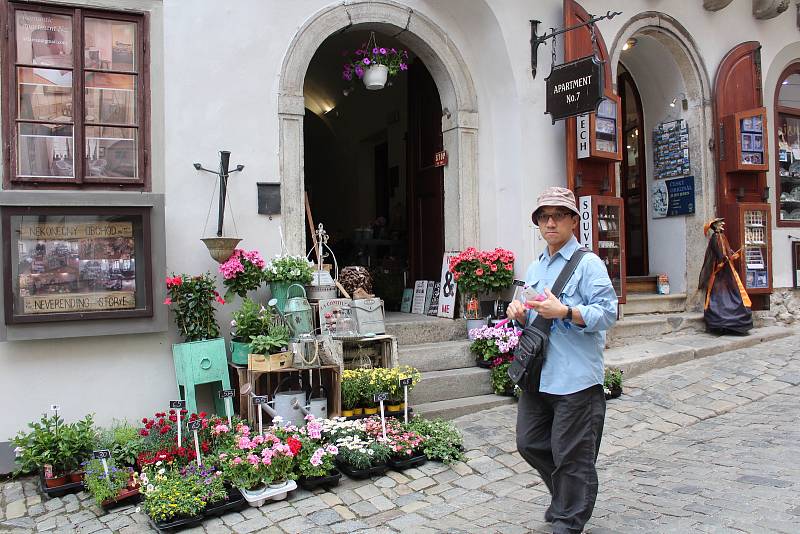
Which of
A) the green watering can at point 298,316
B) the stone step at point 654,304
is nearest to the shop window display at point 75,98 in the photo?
the green watering can at point 298,316

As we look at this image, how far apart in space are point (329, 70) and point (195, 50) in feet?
17.9

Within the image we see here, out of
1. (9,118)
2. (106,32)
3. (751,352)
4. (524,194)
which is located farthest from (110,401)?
(751,352)

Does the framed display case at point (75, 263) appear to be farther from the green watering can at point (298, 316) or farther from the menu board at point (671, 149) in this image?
the menu board at point (671, 149)

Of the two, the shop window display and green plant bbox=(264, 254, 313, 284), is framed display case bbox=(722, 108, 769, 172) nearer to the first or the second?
green plant bbox=(264, 254, 313, 284)

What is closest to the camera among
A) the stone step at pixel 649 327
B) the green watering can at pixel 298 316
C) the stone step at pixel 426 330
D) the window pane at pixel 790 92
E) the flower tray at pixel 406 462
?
the flower tray at pixel 406 462

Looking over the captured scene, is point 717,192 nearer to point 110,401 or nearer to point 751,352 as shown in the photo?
point 751,352

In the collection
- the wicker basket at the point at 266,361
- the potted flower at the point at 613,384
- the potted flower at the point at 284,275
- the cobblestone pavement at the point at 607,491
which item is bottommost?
the cobblestone pavement at the point at 607,491

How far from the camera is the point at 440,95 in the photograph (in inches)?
297

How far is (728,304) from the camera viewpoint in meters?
8.27

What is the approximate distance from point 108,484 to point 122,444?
1.97ft

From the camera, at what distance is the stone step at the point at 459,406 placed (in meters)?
5.74

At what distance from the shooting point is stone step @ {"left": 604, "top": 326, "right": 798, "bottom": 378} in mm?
6953

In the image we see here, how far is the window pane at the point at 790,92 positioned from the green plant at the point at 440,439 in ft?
26.1

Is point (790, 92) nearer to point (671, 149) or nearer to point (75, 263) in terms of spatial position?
point (671, 149)
